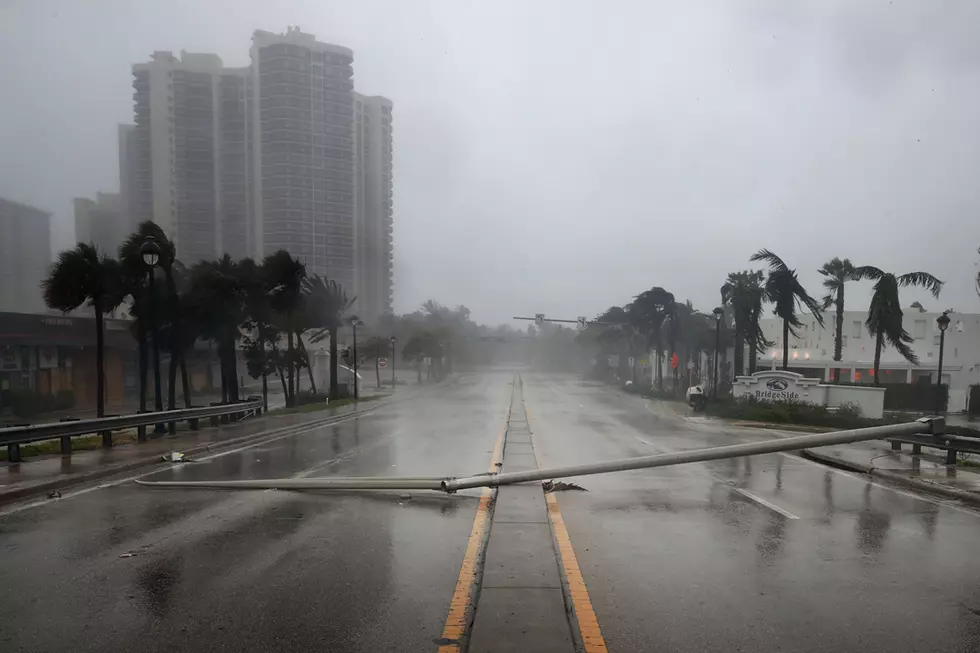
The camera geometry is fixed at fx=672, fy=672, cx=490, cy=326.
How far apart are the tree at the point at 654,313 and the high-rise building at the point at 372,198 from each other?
A: 20290 mm

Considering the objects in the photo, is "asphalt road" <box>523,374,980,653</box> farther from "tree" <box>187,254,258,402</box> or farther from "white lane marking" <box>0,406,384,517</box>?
"tree" <box>187,254,258,402</box>

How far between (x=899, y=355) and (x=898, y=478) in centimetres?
4248

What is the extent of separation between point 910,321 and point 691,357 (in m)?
15.7

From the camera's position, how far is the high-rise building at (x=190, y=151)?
115ft

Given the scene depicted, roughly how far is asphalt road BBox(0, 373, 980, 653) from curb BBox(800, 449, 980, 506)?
0.42m

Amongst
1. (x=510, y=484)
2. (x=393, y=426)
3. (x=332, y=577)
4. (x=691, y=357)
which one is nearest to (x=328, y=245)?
(x=393, y=426)

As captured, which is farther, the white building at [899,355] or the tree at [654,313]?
the tree at [654,313]

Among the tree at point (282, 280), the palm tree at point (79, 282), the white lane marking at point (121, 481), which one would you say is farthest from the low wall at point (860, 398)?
the palm tree at point (79, 282)

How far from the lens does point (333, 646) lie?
4.52m

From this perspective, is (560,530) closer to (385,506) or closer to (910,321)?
(385,506)

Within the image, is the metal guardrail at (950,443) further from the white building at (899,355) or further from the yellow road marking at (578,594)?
the white building at (899,355)

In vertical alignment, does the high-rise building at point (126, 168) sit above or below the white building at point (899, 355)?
above

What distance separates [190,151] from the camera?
3706 centimetres

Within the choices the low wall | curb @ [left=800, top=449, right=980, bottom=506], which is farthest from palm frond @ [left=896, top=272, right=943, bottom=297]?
curb @ [left=800, top=449, right=980, bottom=506]
